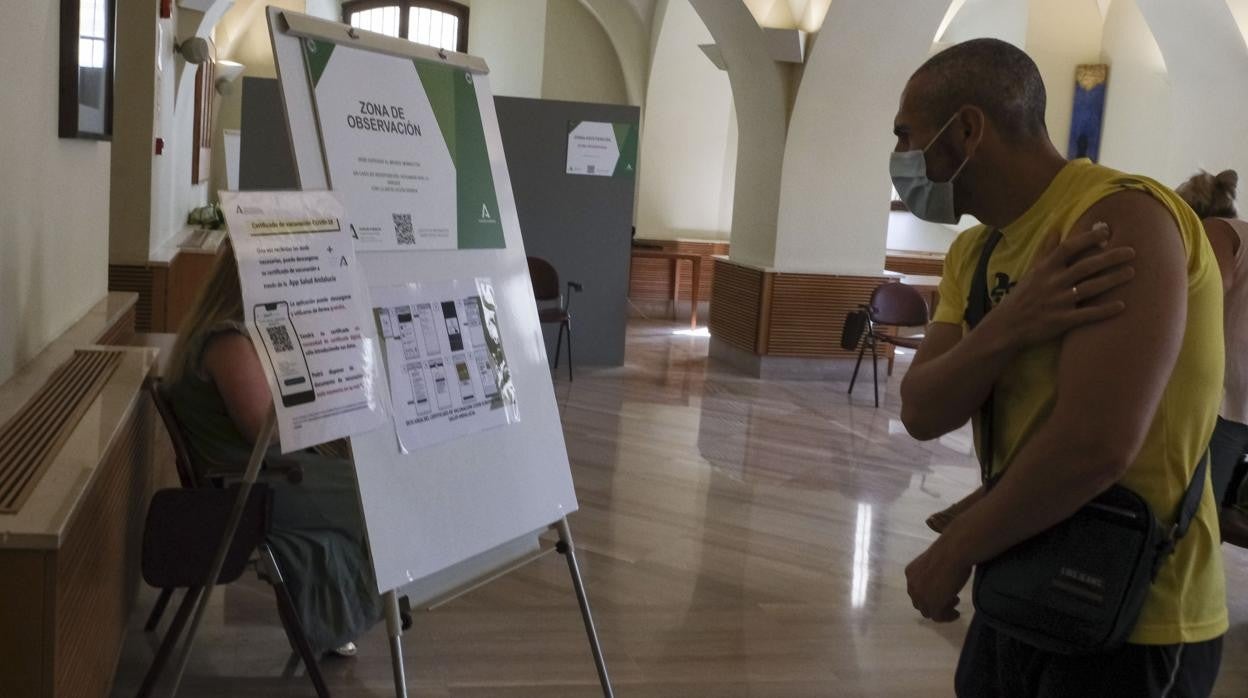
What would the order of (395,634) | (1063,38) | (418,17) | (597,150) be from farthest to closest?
(418,17) < (1063,38) < (597,150) < (395,634)

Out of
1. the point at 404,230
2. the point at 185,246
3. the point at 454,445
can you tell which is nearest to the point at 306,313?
the point at 404,230

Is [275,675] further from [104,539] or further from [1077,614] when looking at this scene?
[1077,614]

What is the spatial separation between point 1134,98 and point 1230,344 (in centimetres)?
1025

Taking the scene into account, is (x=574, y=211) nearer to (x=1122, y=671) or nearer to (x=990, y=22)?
(x=990, y=22)

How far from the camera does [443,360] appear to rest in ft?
8.48

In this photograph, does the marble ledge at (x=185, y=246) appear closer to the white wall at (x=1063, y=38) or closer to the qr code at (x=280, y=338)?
the qr code at (x=280, y=338)

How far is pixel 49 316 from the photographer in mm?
3547

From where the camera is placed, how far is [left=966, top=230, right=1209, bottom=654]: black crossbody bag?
4.70 feet

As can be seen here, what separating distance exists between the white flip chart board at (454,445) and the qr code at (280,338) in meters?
0.24

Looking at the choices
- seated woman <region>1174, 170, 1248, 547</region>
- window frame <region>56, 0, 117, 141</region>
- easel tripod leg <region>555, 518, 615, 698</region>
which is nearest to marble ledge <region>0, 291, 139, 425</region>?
window frame <region>56, 0, 117, 141</region>

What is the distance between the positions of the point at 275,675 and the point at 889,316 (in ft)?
20.2

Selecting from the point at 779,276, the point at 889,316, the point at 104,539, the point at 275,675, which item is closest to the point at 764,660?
the point at 275,675

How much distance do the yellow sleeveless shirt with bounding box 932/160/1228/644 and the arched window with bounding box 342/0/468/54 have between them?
50.6 ft

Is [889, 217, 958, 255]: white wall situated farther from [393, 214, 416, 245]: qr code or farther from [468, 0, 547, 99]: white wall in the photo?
[393, 214, 416, 245]: qr code
